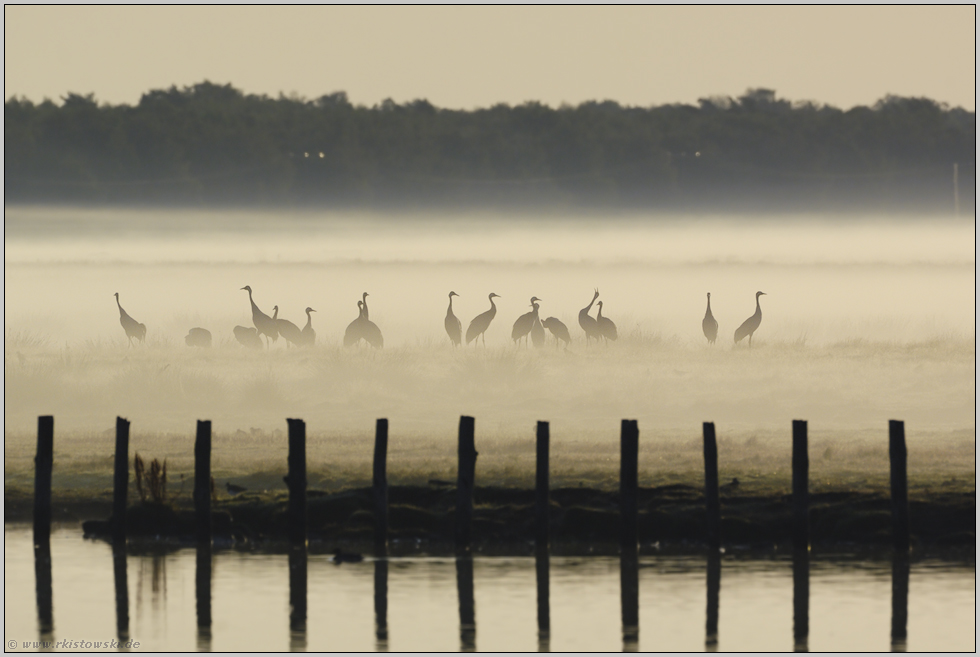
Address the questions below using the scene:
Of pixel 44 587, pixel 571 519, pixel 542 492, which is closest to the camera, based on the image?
pixel 44 587

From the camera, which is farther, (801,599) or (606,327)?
(606,327)

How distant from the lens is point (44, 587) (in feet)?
87.5

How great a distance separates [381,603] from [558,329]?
99.3ft

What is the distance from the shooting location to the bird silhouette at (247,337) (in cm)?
5657

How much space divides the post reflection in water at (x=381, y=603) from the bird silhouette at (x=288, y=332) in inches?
1144

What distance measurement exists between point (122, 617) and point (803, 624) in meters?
9.88

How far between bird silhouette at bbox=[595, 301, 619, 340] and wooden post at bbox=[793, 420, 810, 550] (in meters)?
27.1

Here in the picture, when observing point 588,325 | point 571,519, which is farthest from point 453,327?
point 571,519

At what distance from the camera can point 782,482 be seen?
32.8m

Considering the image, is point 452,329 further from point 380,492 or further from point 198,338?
point 380,492

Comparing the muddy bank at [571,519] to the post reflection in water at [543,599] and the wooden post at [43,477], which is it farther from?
the wooden post at [43,477]

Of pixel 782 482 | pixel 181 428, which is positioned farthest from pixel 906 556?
pixel 181 428

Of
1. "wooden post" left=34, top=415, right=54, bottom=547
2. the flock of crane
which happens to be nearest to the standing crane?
the flock of crane

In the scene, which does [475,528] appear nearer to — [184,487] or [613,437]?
[184,487]
